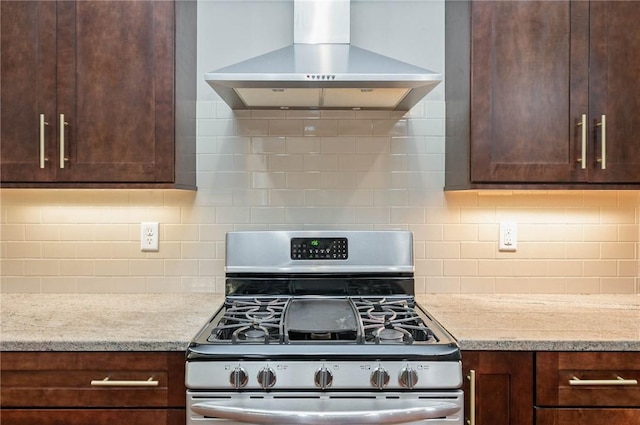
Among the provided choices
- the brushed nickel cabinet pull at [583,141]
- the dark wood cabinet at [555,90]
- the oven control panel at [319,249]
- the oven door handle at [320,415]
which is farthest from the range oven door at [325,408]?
the brushed nickel cabinet pull at [583,141]

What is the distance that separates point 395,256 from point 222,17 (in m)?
1.23

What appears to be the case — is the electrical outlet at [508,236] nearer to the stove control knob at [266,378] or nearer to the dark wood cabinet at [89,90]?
the stove control knob at [266,378]

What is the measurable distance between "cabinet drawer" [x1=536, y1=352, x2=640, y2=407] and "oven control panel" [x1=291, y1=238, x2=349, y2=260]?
2.65 feet

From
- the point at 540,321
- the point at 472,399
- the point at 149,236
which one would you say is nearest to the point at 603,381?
the point at 540,321

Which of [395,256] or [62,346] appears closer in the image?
[62,346]

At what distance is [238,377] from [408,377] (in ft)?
1.47

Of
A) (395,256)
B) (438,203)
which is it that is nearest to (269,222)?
(395,256)

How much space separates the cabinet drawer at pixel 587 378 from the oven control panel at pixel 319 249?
809mm

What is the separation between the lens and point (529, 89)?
1.68m

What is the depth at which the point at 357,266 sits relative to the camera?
1886mm

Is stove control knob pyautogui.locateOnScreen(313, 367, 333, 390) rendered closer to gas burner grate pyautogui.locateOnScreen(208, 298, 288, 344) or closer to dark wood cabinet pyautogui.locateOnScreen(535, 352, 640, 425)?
gas burner grate pyautogui.locateOnScreen(208, 298, 288, 344)

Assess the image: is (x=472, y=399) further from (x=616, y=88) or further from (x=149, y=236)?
(x=149, y=236)

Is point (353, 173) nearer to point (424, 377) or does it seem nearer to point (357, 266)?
point (357, 266)

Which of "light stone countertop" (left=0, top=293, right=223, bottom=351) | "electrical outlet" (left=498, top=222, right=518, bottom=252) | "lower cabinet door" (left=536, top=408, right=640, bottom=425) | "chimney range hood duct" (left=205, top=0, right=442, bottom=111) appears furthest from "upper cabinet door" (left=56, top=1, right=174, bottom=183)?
"lower cabinet door" (left=536, top=408, right=640, bottom=425)
